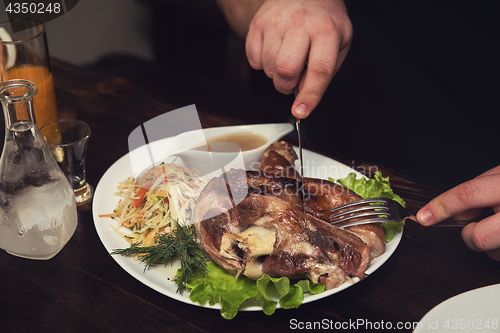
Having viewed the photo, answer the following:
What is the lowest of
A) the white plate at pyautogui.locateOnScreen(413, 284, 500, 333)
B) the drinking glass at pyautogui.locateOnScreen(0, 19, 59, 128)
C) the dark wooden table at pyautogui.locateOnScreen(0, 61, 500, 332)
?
the dark wooden table at pyautogui.locateOnScreen(0, 61, 500, 332)

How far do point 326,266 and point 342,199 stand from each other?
1.21 feet

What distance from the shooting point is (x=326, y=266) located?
4.71 ft

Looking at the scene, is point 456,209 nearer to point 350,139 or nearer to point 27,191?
point 350,139

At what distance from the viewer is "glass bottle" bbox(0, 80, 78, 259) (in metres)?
1.43

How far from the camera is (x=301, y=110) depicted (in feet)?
5.36

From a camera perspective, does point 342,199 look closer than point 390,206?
No

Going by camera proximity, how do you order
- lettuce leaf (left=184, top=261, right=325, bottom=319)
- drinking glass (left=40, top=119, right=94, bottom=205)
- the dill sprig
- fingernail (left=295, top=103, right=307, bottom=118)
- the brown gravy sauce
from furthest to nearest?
the brown gravy sauce → drinking glass (left=40, top=119, right=94, bottom=205) → fingernail (left=295, top=103, right=307, bottom=118) → the dill sprig → lettuce leaf (left=184, top=261, right=325, bottom=319)

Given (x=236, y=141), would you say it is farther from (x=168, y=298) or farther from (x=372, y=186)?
(x=168, y=298)

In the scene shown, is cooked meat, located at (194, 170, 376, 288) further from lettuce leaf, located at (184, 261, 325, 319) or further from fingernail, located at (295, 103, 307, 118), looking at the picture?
fingernail, located at (295, 103, 307, 118)

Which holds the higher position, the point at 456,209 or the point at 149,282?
the point at 456,209

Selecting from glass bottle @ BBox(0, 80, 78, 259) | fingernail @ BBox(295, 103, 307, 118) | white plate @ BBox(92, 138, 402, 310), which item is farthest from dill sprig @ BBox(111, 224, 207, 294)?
fingernail @ BBox(295, 103, 307, 118)

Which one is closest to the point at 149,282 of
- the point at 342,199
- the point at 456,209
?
the point at 342,199

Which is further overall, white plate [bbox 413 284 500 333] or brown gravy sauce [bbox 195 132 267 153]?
brown gravy sauce [bbox 195 132 267 153]

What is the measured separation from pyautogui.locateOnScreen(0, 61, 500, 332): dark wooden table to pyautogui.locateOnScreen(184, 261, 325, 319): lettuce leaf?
0.06 m
